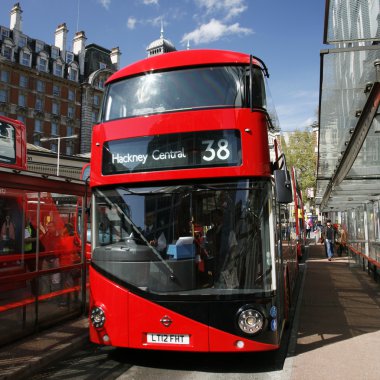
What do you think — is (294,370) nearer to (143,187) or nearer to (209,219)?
(209,219)

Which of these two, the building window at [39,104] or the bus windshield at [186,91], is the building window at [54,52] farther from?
the bus windshield at [186,91]

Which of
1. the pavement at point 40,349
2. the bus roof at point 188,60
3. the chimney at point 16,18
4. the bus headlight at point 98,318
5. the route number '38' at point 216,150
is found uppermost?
the chimney at point 16,18

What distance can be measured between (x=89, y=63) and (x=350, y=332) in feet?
192

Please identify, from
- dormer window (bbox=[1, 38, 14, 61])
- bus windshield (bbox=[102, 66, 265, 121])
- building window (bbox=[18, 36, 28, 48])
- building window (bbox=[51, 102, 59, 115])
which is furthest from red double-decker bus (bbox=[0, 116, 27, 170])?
building window (bbox=[18, 36, 28, 48])

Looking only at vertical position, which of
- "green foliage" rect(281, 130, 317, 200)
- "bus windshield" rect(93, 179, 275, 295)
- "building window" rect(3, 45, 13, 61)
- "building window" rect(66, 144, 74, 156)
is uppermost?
"building window" rect(3, 45, 13, 61)

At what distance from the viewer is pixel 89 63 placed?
59.4 metres

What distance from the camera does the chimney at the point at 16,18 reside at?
4944 cm

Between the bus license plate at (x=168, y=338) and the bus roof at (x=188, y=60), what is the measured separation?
3.56 meters

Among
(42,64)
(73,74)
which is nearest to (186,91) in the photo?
(42,64)

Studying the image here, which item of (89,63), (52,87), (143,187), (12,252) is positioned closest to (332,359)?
(143,187)

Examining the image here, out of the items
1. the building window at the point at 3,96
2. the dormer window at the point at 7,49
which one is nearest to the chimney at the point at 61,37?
the dormer window at the point at 7,49

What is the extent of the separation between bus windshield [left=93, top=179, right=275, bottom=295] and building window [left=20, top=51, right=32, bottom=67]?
50067 mm

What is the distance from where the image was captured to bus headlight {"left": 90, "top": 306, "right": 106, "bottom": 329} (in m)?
5.30

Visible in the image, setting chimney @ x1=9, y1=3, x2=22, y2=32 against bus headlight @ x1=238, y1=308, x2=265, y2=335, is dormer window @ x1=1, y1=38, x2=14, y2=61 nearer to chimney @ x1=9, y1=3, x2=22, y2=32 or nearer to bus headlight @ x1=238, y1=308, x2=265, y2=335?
chimney @ x1=9, y1=3, x2=22, y2=32
